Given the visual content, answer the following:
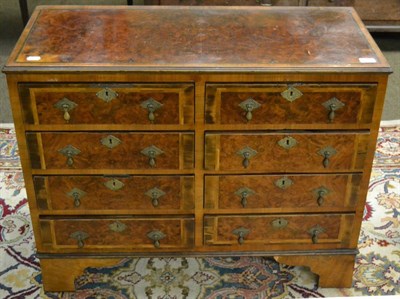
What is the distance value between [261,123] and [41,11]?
866 millimetres

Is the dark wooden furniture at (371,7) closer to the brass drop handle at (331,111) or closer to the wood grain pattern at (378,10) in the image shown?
the wood grain pattern at (378,10)

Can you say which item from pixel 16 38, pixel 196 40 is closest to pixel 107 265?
pixel 196 40

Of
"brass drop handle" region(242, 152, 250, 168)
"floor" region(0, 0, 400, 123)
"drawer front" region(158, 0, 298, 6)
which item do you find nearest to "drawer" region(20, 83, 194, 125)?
"brass drop handle" region(242, 152, 250, 168)

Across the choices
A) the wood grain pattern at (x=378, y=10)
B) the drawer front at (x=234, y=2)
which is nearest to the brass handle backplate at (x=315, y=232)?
the drawer front at (x=234, y=2)

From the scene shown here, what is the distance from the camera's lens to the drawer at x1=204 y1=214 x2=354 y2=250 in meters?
2.22

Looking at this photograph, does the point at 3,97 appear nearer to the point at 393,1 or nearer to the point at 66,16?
the point at 66,16

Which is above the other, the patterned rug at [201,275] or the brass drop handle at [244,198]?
the brass drop handle at [244,198]

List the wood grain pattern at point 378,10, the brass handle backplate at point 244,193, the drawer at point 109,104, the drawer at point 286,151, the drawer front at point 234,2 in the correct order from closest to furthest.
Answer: the drawer at point 109,104 → the drawer at point 286,151 → the brass handle backplate at point 244,193 → the drawer front at point 234,2 → the wood grain pattern at point 378,10

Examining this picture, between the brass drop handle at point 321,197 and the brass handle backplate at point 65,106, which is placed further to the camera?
the brass drop handle at point 321,197

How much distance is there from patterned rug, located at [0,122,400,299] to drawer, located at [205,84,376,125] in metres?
0.69

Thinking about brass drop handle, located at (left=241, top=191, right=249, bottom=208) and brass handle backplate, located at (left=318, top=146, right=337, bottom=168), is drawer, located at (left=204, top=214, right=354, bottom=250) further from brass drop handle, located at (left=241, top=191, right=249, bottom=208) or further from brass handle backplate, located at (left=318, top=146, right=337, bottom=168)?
brass handle backplate, located at (left=318, top=146, right=337, bottom=168)

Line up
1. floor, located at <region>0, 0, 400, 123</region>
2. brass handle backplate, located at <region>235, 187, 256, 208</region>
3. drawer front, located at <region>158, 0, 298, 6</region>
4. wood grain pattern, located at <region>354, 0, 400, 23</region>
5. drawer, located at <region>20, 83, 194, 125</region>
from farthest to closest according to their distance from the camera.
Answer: wood grain pattern, located at <region>354, 0, 400, 23</region> < drawer front, located at <region>158, 0, 298, 6</region> < floor, located at <region>0, 0, 400, 123</region> < brass handle backplate, located at <region>235, 187, 256, 208</region> < drawer, located at <region>20, 83, 194, 125</region>

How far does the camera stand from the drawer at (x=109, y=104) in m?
1.93

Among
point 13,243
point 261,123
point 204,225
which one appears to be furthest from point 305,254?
point 13,243
